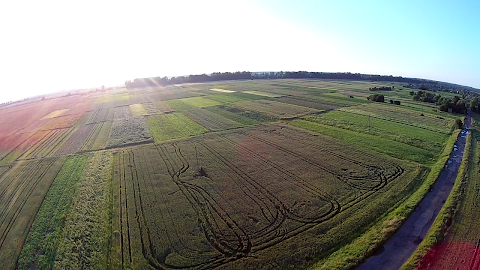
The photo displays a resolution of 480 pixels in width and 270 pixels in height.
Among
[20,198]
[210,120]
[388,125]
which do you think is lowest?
[20,198]

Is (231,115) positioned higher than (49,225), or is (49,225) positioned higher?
(231,115)

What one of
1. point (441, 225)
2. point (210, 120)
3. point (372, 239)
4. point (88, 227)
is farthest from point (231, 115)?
point (441, 225)

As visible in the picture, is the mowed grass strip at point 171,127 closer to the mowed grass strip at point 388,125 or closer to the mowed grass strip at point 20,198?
the mowed grass strip at point 20,198

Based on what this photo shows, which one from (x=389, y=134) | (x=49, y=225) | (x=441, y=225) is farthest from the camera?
(x=389, y=134)

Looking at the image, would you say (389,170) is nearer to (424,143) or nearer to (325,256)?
(424,143)

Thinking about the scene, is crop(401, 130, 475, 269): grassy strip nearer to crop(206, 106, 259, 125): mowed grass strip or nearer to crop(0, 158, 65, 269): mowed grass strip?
crop(0, 158, 65, 269): mowed grass strip

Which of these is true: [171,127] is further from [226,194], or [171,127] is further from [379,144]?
[379,144]

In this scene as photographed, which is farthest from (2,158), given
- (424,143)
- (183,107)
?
(424,143)

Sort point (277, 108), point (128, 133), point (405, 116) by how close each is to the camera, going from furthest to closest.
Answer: point (277, 108) < point (405, 116) < point (128, 133)
